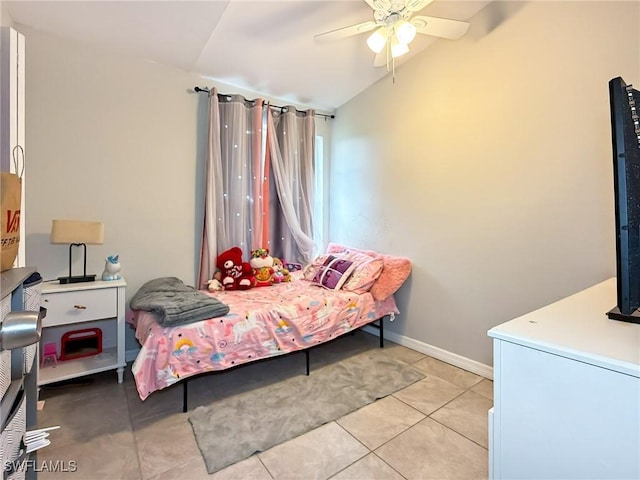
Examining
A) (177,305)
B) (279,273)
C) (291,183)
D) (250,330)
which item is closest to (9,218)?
(177,305)

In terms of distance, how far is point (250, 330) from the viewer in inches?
82.5

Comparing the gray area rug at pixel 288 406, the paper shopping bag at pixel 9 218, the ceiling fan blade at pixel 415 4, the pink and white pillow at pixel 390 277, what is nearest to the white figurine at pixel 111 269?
the gray area rug at pixel 288 406

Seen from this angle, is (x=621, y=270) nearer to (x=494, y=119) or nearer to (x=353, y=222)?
(x=494, y=119)

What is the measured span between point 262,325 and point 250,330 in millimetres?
92

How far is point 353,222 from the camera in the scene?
3.47m

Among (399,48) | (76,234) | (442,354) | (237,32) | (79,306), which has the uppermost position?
(237,32)

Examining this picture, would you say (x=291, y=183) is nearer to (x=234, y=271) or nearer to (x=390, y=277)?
(x=234, y=271)

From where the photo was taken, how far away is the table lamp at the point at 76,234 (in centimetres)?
210

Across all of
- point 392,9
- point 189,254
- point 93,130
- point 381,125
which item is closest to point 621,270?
point 392,9

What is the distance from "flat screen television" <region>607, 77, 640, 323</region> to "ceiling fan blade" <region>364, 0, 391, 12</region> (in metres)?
1.32

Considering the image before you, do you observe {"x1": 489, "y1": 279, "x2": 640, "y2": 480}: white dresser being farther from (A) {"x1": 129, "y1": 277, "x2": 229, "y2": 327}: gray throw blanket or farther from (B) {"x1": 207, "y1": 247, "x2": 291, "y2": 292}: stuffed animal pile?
(B) {"x1": 207, "y1": 247, "x2": 291, "y2": 292}: stuffed animal pile

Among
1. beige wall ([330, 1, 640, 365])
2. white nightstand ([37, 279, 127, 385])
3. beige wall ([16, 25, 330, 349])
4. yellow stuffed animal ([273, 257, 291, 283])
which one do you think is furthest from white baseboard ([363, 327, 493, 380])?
white nightstand ([37, 279, 127, 385])

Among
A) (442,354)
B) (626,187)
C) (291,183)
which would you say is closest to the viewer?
(626,187)

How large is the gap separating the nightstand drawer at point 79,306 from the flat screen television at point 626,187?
2.71 metres
